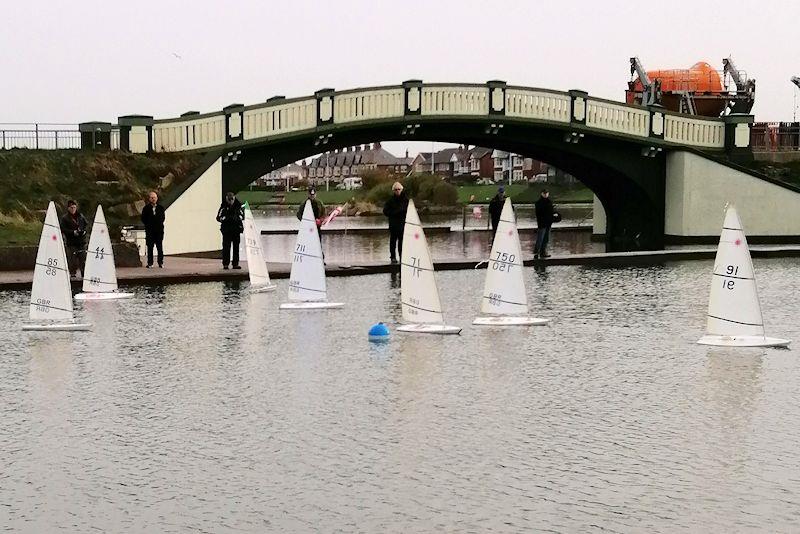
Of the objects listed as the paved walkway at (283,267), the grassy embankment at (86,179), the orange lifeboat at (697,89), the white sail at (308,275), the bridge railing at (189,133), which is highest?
the orange lifeboat at (697,89)

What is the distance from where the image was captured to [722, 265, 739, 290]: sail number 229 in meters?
15.2

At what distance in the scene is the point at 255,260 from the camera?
24047 millimetres

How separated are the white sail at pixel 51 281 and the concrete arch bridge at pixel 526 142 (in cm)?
1802

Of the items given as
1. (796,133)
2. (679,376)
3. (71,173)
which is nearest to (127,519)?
(679,376)

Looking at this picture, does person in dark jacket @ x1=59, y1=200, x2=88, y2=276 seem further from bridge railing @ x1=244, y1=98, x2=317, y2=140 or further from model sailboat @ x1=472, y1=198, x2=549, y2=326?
bridge railing @ x1=244, y1=98, x2=317, y2=140

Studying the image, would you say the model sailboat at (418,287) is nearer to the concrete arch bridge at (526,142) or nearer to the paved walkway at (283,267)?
the paved walkway at (283,267)

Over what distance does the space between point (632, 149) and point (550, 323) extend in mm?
29780

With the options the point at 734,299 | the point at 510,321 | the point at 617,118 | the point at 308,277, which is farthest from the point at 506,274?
the point at 617,118

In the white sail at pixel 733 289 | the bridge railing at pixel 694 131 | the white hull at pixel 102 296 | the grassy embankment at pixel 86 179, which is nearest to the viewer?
the white sail at pixel 733 289

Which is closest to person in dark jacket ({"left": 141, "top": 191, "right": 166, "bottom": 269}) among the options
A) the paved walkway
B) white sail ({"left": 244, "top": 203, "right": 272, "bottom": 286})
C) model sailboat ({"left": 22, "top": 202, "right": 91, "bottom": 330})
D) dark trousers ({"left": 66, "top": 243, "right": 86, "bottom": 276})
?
the paved walkway

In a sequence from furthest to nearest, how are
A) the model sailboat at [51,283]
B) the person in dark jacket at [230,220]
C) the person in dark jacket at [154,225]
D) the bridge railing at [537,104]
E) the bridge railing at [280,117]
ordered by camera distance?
1. the bridge railing at [537,104]
2. the bridge railing at [280,117]
3. the person in dark jacket at [154,225]
4. the person in dark jacket at [230,220]
5. the model sailboat at [51,283]

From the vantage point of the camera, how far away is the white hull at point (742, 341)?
15.5 meters

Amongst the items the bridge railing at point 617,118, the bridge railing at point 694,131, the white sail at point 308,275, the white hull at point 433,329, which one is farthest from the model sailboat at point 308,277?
the bridge railing at point 694,131

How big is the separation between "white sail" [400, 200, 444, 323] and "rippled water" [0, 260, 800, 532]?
0.62m
